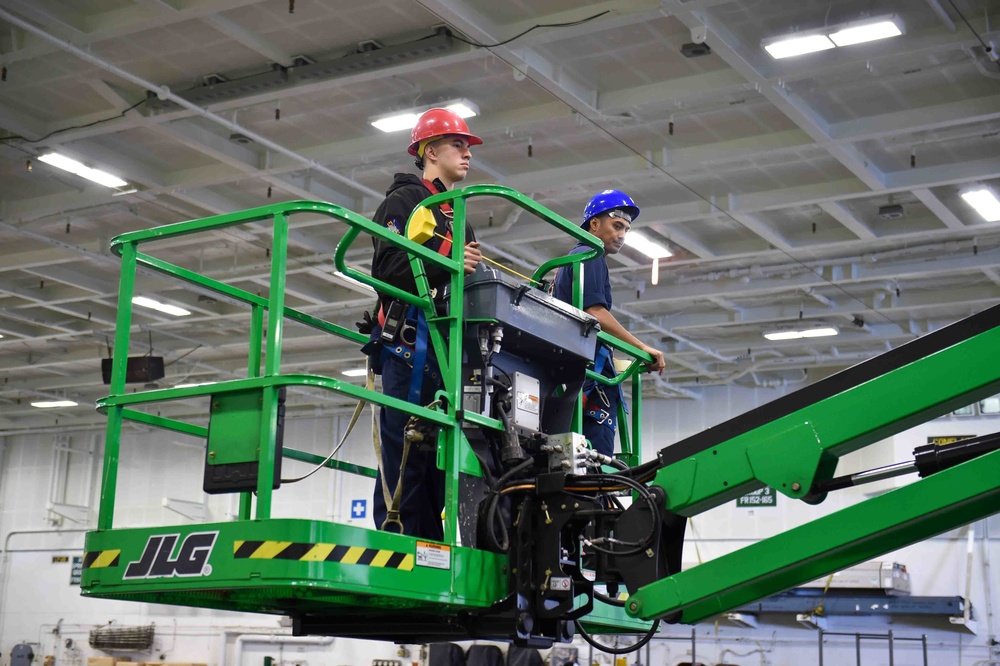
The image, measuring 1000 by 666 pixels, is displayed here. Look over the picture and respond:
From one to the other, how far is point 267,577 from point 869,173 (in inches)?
500

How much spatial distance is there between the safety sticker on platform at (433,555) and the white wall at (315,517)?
63.9ft

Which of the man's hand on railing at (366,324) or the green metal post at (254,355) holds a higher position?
the man's hand on railing at (366,324)

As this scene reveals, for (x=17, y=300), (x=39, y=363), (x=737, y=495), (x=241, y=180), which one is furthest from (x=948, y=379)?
(x=39, y=363)

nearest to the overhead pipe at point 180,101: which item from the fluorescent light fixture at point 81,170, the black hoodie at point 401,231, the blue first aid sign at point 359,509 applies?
the fluorescent light fixture at point 81,170

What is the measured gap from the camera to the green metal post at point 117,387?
200 inches

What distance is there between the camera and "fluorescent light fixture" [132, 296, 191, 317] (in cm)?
2139

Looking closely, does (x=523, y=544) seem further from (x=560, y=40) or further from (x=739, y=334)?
(x=739, y=334)

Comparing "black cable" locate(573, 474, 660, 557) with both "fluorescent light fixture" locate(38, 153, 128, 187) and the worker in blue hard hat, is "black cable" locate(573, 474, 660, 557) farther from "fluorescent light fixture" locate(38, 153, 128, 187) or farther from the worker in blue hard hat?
"fluorescent light fixture" locate(38, 153, 128, 187)

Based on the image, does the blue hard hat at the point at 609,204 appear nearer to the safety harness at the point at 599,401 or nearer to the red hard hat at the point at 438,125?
the safety harness at the point at 599,401

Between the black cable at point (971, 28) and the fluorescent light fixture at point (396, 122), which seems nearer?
the black cable at point (971, 28)

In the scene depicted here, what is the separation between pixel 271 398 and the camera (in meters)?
4.56

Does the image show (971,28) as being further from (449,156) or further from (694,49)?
(449,156)

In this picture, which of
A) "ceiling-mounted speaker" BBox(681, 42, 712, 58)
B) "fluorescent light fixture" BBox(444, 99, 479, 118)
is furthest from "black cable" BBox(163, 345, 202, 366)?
"ceiling-mounted speaker" BBox(681, 42, 712, 58)

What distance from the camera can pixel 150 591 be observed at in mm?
4738
